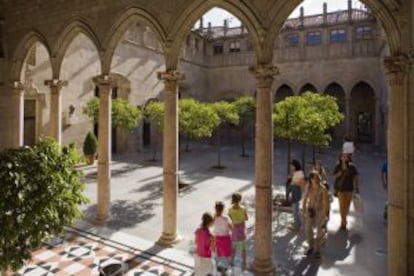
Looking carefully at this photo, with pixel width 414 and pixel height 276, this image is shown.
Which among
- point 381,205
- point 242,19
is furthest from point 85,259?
point 381,205

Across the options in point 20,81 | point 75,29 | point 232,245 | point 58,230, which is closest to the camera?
point 58,230

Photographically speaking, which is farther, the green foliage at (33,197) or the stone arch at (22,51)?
the stone arch at (22,51)

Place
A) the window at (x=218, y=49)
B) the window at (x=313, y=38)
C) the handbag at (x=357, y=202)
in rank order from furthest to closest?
1. the window at (x=218, y=49)
2. the window at (x=313, y=38)
3. the handbag at (x=357, y=202)

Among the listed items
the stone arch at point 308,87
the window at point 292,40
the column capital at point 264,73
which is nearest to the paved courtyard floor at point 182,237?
the column capital at point 264,73

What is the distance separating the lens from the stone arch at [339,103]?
78.5 feet

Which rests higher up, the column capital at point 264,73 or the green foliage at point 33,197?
the column capital at point 264,73

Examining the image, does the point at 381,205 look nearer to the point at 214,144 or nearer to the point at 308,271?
the point at 308,271

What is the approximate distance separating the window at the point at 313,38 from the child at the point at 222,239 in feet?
70.5

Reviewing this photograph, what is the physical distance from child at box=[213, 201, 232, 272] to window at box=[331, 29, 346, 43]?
21247 mm

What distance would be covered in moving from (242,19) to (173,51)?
144cm

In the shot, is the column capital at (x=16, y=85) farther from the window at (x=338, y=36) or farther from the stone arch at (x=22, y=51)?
the window at (x=338, y=36)

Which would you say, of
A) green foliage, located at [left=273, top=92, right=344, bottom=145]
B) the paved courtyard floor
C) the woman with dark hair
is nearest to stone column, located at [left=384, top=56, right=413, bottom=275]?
the paved courtyard floor

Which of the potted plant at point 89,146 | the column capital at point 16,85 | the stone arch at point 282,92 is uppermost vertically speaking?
the stone arch at point 282,92

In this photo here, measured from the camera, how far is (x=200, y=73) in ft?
85.5
